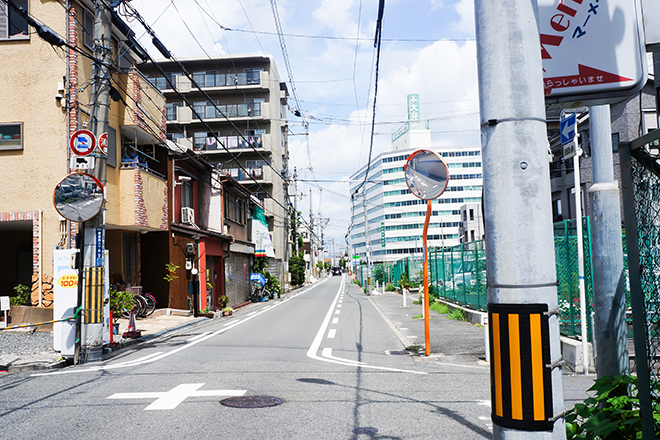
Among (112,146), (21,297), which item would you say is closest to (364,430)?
(21,297)

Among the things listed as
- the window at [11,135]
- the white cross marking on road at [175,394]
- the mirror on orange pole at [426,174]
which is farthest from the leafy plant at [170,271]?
the white cross marking on road at [175,394]

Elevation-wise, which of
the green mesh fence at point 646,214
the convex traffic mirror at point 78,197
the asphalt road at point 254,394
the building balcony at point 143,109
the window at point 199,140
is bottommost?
the asphalt road at point 254,394

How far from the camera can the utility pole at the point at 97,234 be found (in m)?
9.91

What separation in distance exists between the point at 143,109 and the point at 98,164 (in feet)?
27.8

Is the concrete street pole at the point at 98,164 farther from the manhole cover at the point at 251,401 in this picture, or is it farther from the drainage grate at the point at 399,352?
the drainage grate at the point at 399,352

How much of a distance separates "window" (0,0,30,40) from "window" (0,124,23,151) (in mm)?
2664

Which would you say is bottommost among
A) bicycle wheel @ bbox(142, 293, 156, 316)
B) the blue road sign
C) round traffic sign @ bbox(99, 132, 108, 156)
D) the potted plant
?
bicycle wheel @ bbox(142, 293, 156, 316)

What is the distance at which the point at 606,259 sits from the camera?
448 cm

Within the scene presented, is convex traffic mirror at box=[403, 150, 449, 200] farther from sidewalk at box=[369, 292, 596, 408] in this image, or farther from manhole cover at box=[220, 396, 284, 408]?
manhole cover at box=[220, 396, 284, 408]

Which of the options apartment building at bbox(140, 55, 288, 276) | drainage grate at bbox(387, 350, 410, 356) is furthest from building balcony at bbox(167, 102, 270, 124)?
drainage grate at bbox(387, 350, 410, 356)

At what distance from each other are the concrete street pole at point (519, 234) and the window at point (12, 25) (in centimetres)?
1714

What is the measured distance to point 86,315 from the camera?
32.7 ft

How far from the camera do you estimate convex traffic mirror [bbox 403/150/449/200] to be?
9.03m

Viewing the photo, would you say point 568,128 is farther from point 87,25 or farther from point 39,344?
point 87,25
